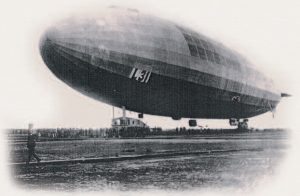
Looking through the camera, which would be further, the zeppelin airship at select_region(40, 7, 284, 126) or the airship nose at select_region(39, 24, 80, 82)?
the zeppelin airship at select_region(40, 7, 284, 126)

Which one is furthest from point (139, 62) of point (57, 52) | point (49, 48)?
point (49, 48)

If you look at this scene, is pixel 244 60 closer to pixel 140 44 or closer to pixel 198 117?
Answer: pixel 198 117

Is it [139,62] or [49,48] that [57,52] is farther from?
[139,62]

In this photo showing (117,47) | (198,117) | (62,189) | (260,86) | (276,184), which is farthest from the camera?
(260,86)

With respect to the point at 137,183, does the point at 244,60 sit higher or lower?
higher

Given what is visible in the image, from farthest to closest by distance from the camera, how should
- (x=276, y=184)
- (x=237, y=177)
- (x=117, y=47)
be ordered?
(x=117, y=47) < (x=237, y=177) < (x=276, y=184)

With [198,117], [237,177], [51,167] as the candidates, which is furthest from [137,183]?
[198,117]

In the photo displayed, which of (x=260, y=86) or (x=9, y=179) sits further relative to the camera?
(x=260, y=86)

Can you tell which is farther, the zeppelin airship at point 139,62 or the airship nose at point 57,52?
the zeppelin airship at point 139,62
